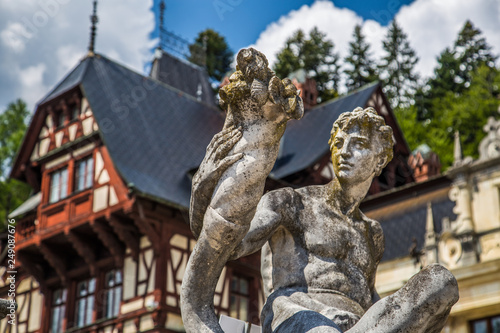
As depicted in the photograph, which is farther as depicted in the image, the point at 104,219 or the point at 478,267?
the point at 104,219

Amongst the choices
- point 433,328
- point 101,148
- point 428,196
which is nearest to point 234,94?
point 433,328

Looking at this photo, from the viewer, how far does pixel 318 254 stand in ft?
15.0

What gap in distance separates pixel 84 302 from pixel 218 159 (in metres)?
18.9

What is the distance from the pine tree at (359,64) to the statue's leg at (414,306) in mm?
34286

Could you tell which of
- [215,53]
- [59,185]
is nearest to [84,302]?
[59,185]

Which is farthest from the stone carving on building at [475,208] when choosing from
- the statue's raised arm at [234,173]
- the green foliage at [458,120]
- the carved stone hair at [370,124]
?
the statue's raised arm at [234,173]

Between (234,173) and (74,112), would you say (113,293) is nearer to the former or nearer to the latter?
(74,112)

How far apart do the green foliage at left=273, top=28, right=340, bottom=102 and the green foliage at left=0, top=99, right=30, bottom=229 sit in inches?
390

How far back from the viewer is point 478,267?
20188 millimetres

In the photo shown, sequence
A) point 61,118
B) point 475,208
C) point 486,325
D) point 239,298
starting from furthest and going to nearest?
1. point 61,118
2. point 239,298
3. point 475,208
4. point 486,325

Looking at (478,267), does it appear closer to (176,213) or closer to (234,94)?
(176,213)

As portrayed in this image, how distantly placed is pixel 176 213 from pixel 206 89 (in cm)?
1167

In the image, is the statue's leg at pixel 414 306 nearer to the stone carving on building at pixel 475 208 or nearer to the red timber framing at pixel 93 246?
the red timber framing at pixel 93 246

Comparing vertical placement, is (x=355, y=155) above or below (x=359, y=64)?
below
